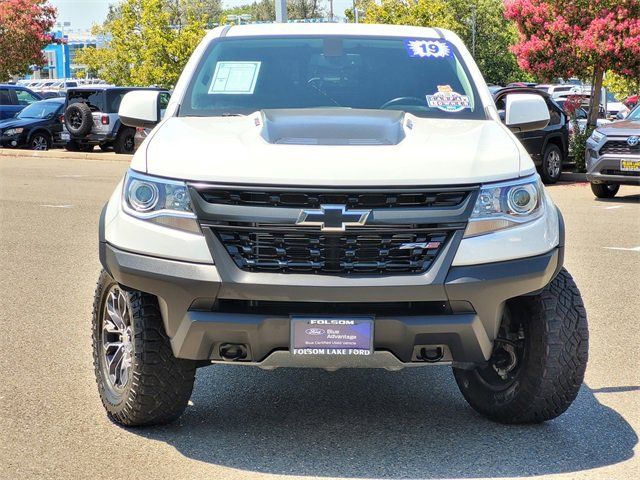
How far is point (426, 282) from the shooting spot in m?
4.42

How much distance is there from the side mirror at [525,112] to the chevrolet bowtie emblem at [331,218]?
178cm

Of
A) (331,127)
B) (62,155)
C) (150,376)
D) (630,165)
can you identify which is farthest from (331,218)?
(62,155)

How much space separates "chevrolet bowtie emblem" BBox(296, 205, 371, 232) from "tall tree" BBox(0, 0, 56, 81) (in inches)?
1671

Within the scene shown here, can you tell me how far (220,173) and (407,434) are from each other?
1.48 m

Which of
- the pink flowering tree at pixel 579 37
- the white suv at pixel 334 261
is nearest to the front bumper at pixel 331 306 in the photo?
the white suv at pixel 334 261

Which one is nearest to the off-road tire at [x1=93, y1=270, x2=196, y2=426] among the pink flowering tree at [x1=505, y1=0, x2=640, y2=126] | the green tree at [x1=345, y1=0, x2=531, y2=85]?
the pink flowering tree at [x1=505, y1=0, x2=640, y2=126]

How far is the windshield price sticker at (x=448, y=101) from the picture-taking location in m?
5.75

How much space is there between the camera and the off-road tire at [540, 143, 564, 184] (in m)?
19.2

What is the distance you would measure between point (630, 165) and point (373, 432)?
469 inches

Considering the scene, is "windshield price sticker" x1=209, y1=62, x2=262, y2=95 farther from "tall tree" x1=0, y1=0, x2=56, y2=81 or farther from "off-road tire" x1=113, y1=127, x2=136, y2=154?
"tall tree" x1=0, y1=0, x2=56, y2=81

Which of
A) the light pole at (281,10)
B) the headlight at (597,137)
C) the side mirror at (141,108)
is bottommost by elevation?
the headlight at (597,137)

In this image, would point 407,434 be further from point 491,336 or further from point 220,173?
point 220,173

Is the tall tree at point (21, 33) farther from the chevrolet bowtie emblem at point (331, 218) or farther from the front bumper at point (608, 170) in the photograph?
the chevrolet bowtie emblem at point (331, 218)

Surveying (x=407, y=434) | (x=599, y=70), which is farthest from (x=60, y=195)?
(x=407, y=434)
